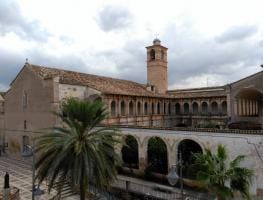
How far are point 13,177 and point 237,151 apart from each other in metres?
19.5

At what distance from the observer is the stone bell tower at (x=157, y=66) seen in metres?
49.3

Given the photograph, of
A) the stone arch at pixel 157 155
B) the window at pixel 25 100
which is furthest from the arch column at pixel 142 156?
the window at pixel 25 100

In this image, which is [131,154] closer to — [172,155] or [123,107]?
[172,155]

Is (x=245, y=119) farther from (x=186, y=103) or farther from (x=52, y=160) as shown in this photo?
(x=52, y=160)

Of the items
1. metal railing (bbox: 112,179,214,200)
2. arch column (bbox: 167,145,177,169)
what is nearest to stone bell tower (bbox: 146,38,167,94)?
arch column (bbox: 167,145,177,169)

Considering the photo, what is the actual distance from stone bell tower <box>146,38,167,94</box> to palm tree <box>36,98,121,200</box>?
3425 cm

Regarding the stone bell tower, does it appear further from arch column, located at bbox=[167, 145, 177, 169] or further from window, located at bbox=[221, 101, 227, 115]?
arch column, located at bbox=[167, 145, 177, 169]

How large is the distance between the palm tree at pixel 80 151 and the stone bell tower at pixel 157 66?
34254 millimetres

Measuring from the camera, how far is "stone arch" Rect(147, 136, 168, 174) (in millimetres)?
23484

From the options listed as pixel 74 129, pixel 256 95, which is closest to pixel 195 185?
pixel 74 129

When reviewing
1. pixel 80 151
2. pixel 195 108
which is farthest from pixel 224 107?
pixel 80 151

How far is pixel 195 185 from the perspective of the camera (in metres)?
20.5

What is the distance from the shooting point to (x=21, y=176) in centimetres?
2505

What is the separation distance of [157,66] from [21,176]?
31.7 m
